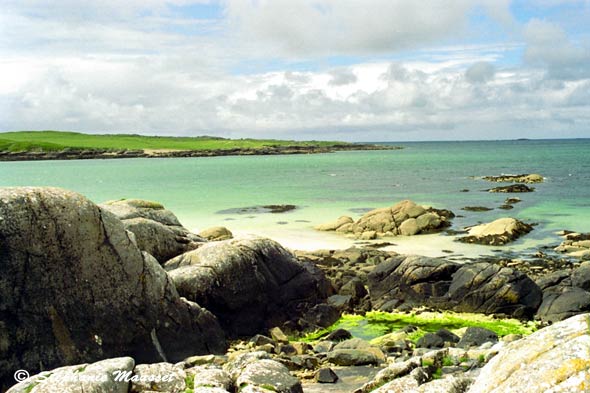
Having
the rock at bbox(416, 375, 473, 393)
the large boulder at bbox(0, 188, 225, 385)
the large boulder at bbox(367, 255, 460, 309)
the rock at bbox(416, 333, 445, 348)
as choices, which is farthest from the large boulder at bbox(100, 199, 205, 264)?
the rock at bbox(416, 375, 473, 393)

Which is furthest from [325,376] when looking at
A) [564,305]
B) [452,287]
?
[564,305]

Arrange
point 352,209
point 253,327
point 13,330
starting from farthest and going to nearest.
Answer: point 352,209
point 253,327
point 13,330

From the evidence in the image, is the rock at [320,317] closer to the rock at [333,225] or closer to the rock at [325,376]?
the rock at [325,376]

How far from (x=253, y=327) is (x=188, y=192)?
200 ft

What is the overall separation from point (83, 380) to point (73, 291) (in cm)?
628

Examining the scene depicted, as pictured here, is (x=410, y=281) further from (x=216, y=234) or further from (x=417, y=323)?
(x=216, y=234)

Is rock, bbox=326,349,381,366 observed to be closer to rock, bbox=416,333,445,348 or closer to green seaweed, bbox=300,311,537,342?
rock, bbox=416,333,445,348

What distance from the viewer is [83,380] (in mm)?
11062

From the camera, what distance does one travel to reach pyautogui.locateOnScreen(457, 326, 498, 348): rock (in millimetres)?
19500

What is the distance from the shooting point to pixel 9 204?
1620 cm

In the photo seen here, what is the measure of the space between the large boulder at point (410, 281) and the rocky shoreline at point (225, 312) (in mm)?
Result: 69

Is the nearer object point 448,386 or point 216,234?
point 448,386

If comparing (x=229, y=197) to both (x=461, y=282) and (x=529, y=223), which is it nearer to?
(x=529, y=223)

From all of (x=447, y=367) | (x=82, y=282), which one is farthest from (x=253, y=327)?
(x=447, y=367)
